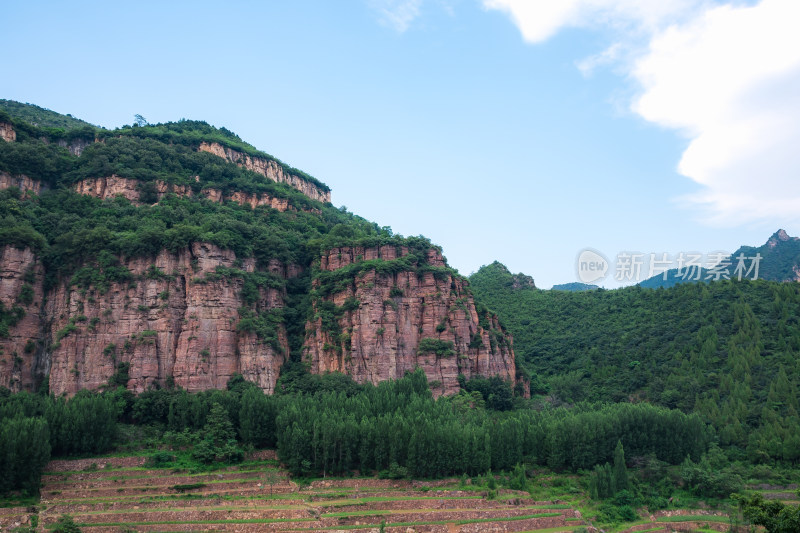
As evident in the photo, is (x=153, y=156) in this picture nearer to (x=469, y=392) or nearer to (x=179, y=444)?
(x=179, y=444)

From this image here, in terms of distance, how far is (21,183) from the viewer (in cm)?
5578

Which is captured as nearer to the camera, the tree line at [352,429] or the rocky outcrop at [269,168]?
the tree line at [352,429]

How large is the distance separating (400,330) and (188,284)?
18.9 m

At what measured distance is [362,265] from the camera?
58.7 m

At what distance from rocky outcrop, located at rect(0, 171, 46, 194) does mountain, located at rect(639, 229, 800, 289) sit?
7979cm

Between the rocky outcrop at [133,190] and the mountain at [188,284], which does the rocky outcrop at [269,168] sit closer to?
the mountain at [188,284]

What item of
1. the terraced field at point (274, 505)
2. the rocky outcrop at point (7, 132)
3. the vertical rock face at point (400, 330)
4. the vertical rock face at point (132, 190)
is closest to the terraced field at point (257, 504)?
the terraced field at point (274, 505)

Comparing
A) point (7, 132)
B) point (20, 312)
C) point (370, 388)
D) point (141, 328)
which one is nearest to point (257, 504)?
point (370, 388)

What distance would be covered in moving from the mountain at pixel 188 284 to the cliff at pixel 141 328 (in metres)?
0.10

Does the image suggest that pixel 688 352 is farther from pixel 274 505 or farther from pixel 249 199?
pixel 249 199

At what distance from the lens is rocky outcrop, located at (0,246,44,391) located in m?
46.2

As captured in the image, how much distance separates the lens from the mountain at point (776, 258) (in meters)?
97.4

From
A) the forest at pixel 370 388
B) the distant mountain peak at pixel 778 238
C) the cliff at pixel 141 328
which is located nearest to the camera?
the forest at pixel 370 388

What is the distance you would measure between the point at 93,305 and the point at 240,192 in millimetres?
23012
